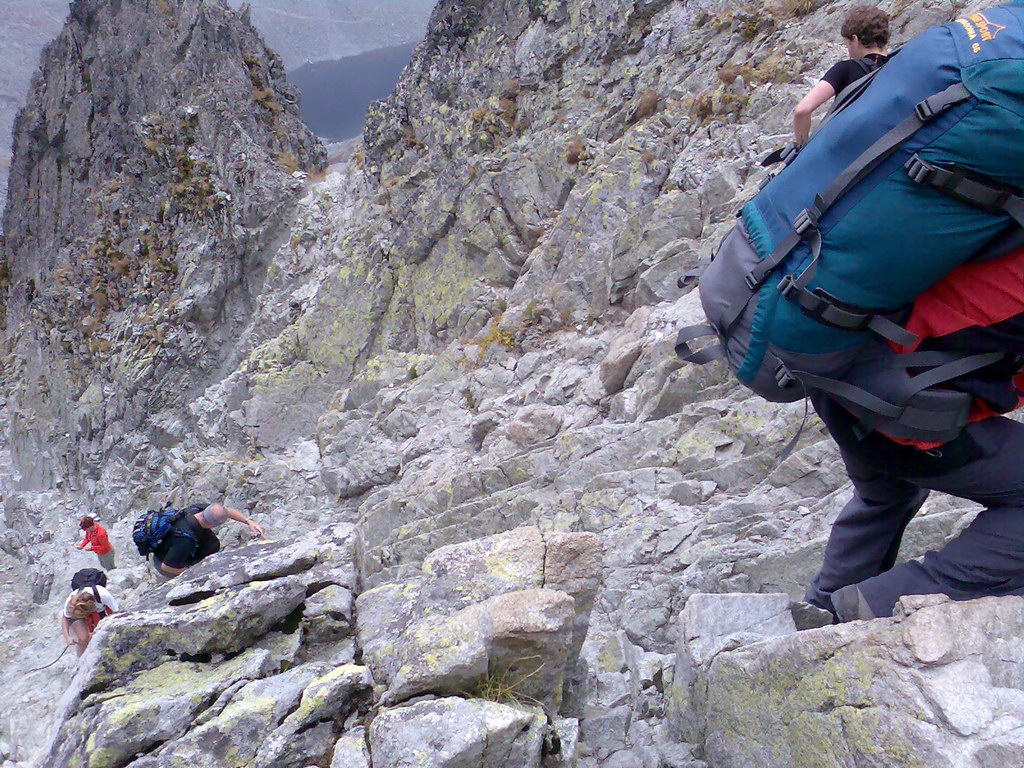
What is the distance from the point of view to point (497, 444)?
1008cm

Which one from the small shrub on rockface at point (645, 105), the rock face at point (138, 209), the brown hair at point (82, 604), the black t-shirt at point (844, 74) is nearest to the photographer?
the black t-shirt at point (844, 74)

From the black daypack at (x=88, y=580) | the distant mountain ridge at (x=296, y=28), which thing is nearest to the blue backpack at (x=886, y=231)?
the black daypack at (x=88, y=580)

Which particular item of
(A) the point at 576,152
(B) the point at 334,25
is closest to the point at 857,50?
(A) the point at 576,152

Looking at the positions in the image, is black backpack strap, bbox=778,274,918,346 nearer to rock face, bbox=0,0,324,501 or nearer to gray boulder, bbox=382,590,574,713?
gray boulder, bbox=382,590,574,713

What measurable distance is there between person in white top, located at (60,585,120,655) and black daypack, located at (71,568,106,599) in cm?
51

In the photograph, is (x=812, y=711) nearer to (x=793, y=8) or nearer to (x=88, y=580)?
(x=88, y=580)

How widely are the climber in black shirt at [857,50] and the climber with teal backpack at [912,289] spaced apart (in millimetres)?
2064

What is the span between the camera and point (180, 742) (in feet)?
14.7

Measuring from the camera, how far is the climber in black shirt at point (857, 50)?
480cm

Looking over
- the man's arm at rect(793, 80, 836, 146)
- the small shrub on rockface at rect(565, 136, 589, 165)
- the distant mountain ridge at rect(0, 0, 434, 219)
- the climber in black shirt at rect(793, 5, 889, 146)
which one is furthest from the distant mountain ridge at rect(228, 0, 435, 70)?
the climber in black shirt at rect(793, 5, 889, 146)

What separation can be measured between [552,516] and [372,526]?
3.69 metres

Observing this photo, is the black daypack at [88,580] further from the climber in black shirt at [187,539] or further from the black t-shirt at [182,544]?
the black t-shirt at [182,544]

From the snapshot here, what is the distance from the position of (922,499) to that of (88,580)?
12.0 meters

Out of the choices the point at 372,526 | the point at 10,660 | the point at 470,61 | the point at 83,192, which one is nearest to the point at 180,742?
the point at 372,526
